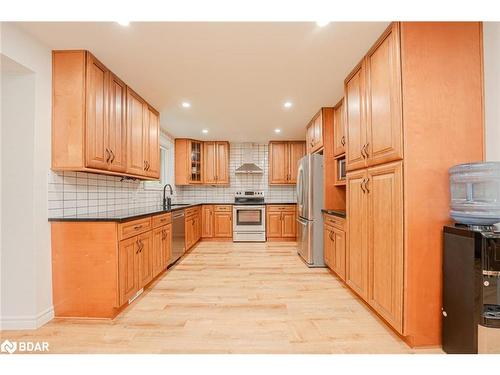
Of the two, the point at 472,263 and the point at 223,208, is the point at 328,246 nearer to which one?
the point at 472,263

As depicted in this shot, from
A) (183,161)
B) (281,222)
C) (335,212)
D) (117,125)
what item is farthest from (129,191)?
(281,222)

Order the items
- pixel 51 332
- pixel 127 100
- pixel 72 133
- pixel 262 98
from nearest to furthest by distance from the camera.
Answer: pixel 51 332
pixel 72 133
pixel 127 100
pixel 262 98

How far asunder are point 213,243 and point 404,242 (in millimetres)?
4265

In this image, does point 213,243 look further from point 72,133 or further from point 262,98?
point 72,133

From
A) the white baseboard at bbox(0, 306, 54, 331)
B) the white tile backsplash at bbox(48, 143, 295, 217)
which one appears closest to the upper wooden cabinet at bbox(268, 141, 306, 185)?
the white tile backsplash at bbox(48, 143, 295, 217)

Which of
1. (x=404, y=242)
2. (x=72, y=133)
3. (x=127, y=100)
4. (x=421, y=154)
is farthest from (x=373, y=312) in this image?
(x=127, y=100)

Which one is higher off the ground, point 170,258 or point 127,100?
point 127,100

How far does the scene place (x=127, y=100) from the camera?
9.35 feet

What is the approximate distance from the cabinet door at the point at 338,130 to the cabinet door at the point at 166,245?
104 inches

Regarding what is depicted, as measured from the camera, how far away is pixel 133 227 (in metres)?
2.38

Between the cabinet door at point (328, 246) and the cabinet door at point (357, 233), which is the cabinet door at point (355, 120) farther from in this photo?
the cabinet door at point (328, 246)

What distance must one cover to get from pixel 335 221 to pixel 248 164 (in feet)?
10.8

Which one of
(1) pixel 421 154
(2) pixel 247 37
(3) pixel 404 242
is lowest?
(3) pixel 404 242

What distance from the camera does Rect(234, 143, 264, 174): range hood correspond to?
5.92 metres
